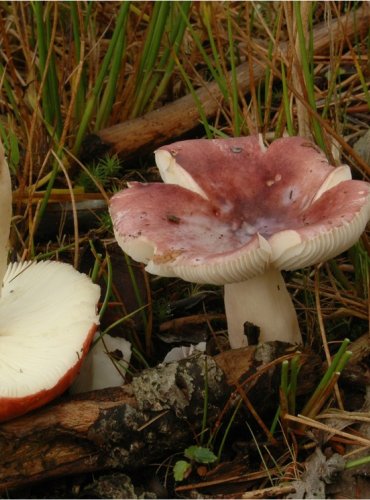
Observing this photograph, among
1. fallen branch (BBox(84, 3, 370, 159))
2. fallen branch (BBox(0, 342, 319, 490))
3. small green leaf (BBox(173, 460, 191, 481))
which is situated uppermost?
fallen branch (BBox(84, 3, 370, 159))

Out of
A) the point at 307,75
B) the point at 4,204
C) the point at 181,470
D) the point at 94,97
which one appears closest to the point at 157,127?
the point at 94,97

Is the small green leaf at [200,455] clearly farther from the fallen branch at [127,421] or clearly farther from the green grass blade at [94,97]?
the green grass blade at [94,97]

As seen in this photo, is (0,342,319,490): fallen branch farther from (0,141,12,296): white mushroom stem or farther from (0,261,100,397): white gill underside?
(0,141,12,296): white mushroom stem

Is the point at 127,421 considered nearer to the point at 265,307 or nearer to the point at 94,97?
the point at 265,307

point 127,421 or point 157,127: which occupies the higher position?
point 157,127

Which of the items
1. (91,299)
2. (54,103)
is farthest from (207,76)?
(91,299)

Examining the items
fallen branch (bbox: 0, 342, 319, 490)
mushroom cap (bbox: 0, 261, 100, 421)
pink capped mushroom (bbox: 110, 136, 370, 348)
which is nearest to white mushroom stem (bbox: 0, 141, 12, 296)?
mushroom cap (bbox: 0, 261, 100, 421)
